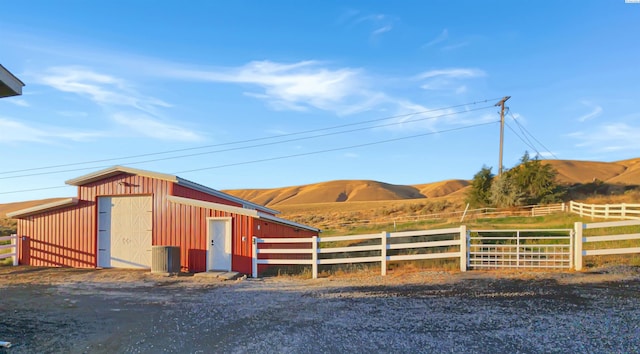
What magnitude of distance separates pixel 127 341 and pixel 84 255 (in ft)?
43.1

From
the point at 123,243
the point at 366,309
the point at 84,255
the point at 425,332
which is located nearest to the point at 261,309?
the point at 366,309

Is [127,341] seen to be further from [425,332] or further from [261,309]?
[425,332]

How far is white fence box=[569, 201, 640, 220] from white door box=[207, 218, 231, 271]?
20460mm

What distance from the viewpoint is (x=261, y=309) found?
8.56 metres

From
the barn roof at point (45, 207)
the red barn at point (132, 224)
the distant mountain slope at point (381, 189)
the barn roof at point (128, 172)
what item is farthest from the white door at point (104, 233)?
the distant mountain slope at point (381, 189)

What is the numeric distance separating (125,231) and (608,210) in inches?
990

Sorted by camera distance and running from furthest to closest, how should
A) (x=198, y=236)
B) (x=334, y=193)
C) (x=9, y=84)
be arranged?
(x=334, y=193) → (x=198, y=236) → (x=9, y=84)

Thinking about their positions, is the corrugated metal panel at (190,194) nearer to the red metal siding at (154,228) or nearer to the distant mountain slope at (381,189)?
the red metal siding at (154,228)

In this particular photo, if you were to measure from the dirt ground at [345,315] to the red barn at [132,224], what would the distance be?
3550 mm

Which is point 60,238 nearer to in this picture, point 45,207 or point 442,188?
point 45,207

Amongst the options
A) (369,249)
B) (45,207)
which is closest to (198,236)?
(369,249)

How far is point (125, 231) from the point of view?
17.3 meters

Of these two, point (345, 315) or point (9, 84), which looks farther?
point (345, 315)

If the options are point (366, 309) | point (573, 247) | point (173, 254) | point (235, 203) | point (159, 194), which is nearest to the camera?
point (366, 309)
